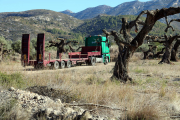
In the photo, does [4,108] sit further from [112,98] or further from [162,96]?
[162,96]

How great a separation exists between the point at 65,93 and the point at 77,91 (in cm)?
48

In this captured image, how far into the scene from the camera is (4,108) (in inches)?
173

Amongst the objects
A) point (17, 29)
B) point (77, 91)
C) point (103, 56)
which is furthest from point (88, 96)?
point (17, 29)

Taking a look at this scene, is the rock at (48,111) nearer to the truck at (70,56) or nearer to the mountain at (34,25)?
the truck at (70,56)

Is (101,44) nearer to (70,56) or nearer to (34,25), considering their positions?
(70,56)

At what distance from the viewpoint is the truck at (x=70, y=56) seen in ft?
48.6

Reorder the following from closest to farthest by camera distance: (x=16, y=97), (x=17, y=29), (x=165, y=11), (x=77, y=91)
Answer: (x=16, y=97)
(x=77, y=91)
(x=165, y=11)
(x=17, y=29)

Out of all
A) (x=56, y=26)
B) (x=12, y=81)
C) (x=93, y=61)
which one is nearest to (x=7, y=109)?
(x=12, y=81)

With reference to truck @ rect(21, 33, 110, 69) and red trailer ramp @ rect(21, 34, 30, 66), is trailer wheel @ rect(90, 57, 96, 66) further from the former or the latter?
red trailer ramp @ rect(21, 34, 30, 66)

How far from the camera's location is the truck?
14.8 meters

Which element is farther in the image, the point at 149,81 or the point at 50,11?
the point at 50,11

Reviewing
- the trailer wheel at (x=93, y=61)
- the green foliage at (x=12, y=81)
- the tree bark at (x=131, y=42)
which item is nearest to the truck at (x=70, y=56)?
the trailer wheel at (x=93, y=61)

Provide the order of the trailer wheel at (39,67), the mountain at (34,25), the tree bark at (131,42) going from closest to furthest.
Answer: the tree bark at (131,42)
the trailer wheel at (39,67)
the mountain at (34,25)

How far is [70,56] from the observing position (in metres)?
18.5
